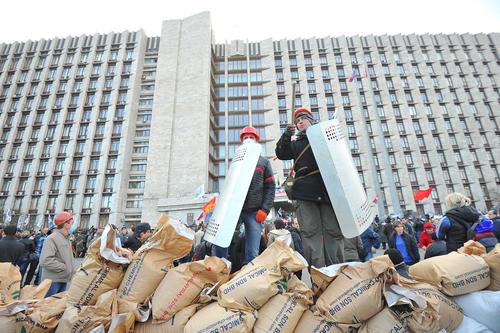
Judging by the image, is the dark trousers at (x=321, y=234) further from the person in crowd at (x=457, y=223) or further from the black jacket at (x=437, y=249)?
the person in crowd at (x=457, y=223)

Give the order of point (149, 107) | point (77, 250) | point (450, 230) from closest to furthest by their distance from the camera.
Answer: point (450, 230) < point (77, 250) < point (149, 107)

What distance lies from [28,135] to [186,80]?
85.5ft

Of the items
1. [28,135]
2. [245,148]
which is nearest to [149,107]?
[28,135]

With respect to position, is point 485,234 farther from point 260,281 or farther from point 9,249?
point 9,249

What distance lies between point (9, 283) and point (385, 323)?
333 cm

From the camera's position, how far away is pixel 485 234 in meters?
3.44

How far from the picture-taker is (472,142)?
39.7m

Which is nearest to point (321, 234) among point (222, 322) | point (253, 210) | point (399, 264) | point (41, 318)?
point (399, 264)

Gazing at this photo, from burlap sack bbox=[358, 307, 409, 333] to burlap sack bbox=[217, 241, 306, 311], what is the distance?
Answer: 0.51m

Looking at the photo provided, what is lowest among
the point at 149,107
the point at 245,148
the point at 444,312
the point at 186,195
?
the point at 444,312

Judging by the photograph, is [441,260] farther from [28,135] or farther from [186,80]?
[28,135]

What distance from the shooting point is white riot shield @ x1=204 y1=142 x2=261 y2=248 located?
2.47 m

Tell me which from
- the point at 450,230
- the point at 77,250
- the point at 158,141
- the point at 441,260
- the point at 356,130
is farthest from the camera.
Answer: the point at 356,130

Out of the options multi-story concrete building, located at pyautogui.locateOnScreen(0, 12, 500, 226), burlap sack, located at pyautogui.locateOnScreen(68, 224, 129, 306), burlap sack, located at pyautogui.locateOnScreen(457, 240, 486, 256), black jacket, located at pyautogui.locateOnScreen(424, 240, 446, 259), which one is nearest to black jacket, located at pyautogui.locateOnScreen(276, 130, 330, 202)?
burlap sack, located at pyautogui.locateOnScreen(457, 240, 486, 256)
